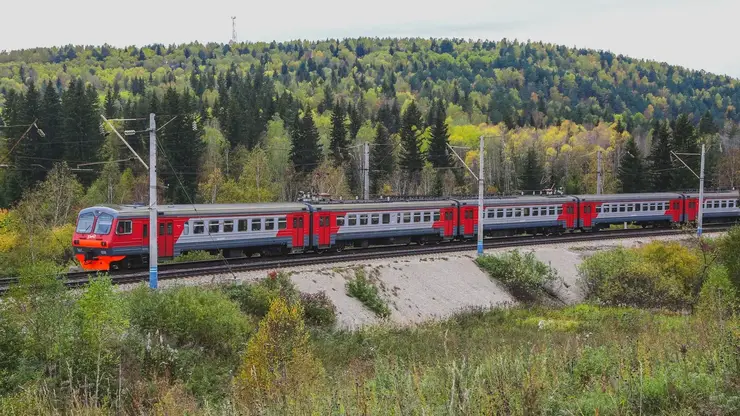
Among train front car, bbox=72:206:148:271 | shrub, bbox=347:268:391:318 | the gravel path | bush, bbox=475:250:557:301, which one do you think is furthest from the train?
shrub, bbox=347:268:391:318

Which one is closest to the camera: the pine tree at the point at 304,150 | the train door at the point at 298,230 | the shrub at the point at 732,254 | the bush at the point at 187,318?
the bush at the point at 187,318

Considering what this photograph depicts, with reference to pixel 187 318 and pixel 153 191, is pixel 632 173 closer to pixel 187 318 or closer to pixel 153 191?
pixel 153 191

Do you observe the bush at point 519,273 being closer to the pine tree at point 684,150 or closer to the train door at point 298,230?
the train door at point 298,230

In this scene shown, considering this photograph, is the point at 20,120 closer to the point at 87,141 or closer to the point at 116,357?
the point at 87,141

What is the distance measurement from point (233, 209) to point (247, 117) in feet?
185

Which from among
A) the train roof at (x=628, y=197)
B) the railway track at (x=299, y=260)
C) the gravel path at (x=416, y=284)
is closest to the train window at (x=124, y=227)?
the railway track at (x=299, y=260)

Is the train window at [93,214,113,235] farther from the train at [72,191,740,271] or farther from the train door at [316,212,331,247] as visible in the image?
the train door at [316,212,331,247]

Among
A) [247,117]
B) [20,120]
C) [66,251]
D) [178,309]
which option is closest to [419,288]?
[178,309]

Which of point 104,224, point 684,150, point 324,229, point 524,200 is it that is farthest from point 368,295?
point 684,150

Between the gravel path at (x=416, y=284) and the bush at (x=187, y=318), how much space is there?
498 cm

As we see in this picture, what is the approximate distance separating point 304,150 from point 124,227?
48312 millimetres

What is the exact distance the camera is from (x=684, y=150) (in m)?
78.6

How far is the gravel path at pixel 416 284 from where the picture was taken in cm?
2658

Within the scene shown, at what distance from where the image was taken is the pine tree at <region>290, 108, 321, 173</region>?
245 feet
